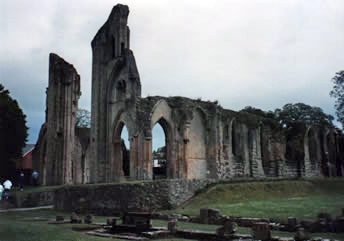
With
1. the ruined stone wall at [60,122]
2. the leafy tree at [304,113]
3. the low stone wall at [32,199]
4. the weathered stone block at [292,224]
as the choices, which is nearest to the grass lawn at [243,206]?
the weathered stone block at [292,224]

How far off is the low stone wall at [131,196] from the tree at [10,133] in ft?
56.7

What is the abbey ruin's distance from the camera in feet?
87.4

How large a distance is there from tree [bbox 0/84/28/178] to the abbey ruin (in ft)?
12.2

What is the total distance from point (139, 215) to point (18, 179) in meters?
29.6

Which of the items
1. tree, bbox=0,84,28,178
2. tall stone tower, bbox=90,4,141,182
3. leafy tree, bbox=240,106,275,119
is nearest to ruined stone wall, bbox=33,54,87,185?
tall stone tower, bbox=90,4,141,182

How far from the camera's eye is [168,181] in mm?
17531

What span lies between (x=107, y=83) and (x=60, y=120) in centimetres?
461

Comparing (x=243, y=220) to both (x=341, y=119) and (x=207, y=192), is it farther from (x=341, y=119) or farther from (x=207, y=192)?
(x=341, y=119)

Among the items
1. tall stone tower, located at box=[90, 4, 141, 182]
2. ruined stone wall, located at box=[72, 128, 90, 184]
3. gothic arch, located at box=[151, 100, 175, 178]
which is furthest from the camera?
ruined stone wall, located at box=[72, 128, 90, 184]

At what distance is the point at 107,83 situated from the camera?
2986cm

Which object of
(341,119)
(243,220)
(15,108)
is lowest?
(243,220)

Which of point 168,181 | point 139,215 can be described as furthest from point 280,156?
point 139,215

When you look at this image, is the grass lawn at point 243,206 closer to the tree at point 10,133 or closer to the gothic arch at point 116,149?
the gothic arch at point 116,149

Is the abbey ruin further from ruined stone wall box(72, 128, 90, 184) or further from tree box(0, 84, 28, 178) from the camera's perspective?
tree box(0, 84, 28, 178)
